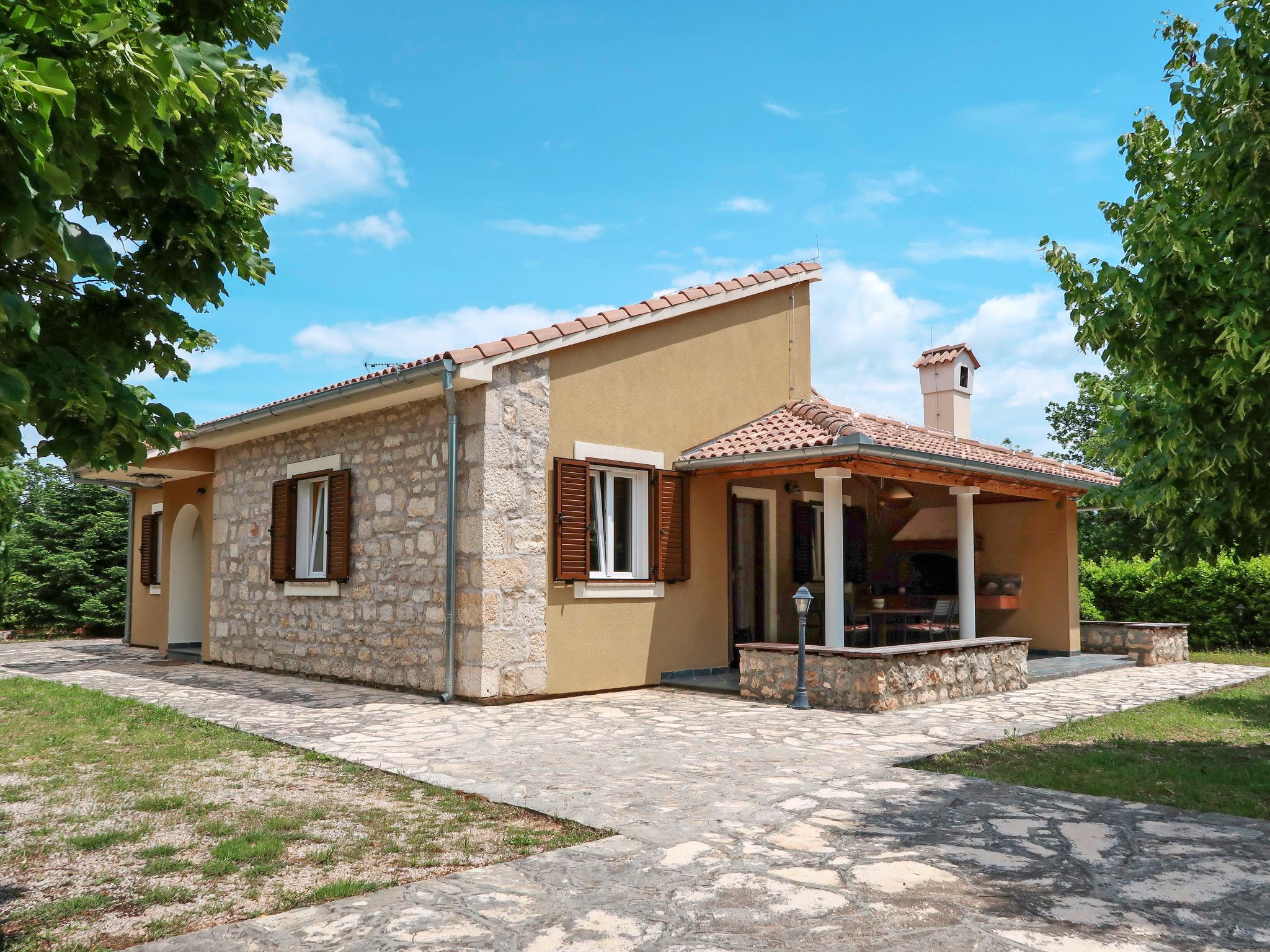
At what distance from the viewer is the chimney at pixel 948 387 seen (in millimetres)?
16062

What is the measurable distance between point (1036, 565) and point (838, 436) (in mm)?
6095

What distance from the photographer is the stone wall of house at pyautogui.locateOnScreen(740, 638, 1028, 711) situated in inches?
361

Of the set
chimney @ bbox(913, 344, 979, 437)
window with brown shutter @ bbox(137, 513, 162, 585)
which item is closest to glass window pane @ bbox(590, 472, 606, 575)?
chimney @ bbox(913, 344, 979, 437)

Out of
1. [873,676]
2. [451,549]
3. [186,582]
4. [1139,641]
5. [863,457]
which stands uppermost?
[863,457]

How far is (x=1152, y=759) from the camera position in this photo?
689 centimetres

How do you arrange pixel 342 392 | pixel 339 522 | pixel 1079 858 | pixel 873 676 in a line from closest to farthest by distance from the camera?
pixel 1079 858, pixel 873 676, pixel 342 392, pixel 339 522

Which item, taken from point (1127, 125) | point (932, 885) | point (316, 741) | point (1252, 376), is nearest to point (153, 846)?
point (316, 741)

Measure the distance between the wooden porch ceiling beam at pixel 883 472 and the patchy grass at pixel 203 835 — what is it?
5772 mm

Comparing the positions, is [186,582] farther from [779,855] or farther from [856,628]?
[779,855]

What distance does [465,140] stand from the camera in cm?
1088

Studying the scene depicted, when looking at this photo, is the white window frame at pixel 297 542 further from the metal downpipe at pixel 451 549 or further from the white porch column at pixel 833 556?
the white porch column at pixel 833 556

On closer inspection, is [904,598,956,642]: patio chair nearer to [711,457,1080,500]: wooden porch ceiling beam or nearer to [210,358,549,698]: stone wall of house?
[711,457,1080,500]: wooden porch ceiling beam

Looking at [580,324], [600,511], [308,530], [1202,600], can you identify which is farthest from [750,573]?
[1202,600]

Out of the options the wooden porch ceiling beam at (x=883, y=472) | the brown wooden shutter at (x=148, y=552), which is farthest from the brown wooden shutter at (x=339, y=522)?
the brown wooden shutter at (x=148, y=552)
